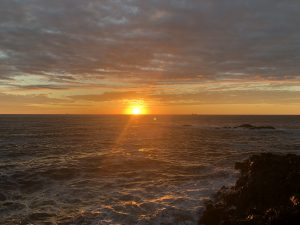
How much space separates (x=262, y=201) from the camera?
603 inches

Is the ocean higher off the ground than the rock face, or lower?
lower

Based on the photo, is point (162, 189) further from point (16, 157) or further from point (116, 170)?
point (16, 157)

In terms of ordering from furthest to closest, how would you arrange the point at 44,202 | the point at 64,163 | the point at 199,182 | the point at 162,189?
the point at 64,163 → the point at 199,182 → the point at 162,189 → the point at 44,202

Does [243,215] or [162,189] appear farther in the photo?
[162,189]

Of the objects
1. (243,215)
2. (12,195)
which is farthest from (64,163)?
(243,215)

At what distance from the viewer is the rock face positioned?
11773 millimetres

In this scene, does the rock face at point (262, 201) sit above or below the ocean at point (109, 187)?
above

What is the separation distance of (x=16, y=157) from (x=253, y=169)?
2645cm

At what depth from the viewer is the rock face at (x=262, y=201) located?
1177 cm

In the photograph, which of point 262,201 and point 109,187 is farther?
point 109,187

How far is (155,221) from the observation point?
14.8 meters

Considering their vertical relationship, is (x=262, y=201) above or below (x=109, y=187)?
above

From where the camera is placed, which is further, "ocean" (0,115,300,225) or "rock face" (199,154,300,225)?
"ocean" (0,115,300,225)

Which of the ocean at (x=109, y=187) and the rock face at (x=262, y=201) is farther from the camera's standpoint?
the ocean at (x=109, y=187)
